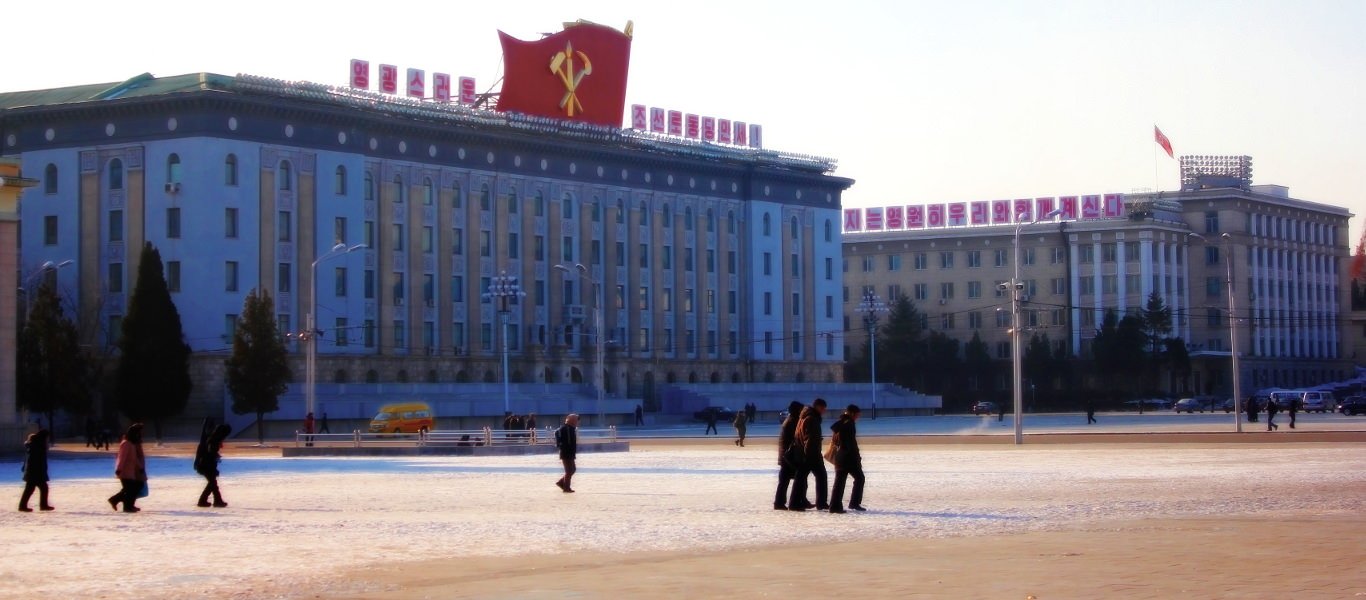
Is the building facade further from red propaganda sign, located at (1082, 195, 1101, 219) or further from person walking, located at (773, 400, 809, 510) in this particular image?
person walking, located at (773, 400, 809, 510)

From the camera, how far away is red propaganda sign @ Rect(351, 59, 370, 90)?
8750 centimetres

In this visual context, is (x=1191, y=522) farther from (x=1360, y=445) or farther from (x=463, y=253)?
(x=463, y=253)

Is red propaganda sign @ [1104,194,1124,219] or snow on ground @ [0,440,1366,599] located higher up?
red propaganda sign @ [1104,194,1124,219]

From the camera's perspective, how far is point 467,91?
95.5 m

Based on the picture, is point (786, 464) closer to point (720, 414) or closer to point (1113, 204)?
point (720, 414)

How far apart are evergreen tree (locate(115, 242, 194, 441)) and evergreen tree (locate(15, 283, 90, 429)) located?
3.66 m

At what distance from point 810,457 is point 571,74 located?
75.1 meters

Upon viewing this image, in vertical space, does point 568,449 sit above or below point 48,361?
below

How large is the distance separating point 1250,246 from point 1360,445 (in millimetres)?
99080

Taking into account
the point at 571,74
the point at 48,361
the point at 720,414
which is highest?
the point at 571,74

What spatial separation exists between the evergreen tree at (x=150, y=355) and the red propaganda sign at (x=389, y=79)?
714 inches

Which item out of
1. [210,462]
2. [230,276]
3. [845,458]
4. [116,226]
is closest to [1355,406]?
[230,276]

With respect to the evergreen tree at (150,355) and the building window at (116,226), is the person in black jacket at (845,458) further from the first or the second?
the building window at (116,226)

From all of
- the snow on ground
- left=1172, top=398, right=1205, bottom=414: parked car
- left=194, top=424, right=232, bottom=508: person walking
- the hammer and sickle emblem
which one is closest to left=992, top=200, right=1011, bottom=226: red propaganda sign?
left=1172, top=398, right=1205, bottom=414: parked car
